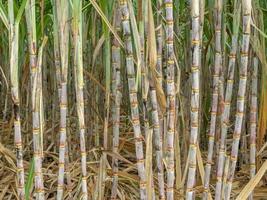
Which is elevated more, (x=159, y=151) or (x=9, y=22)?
(x=9, y=22)

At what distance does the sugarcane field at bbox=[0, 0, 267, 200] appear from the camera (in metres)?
0.94

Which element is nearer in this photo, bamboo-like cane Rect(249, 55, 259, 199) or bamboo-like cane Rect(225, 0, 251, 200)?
bamboo-like cane Rect(225, 0, 251, 200)

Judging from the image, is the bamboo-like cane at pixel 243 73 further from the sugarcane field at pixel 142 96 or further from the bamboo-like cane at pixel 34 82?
the bamboo-like cane at pixel 34 82

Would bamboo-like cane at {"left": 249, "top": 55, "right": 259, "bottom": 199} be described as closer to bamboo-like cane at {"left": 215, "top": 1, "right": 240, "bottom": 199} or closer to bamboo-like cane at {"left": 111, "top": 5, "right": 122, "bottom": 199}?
bamboo-like cane at {"left": 215, "top": 1, "right": 240, "bottom": 199}

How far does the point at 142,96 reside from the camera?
3.27ft

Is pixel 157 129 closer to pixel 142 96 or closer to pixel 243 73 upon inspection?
pixel 142 96

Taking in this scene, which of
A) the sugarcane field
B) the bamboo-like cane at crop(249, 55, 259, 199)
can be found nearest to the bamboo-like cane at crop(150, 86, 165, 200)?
the sugarcane field

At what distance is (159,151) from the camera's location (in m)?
1.06

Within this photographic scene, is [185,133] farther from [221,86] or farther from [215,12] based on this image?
[215,12]

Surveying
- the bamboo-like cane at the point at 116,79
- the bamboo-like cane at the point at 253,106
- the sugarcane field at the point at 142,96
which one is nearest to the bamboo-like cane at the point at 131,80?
the sugarcane field at the point at 142,96

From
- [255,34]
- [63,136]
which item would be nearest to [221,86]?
[255,34]

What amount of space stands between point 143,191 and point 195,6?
0.40 meters

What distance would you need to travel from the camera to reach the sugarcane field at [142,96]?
37.0 inches

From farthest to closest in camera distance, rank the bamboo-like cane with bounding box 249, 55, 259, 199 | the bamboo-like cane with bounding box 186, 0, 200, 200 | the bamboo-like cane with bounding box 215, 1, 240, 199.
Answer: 1. the bamboo-like cane with bounding box 249, 55, 259, 199
2. the bamboo-like cane with bounding box 215, 1, 240, 199
3. the bamboo-like cane with bounding box 186, 0, 200, 200
